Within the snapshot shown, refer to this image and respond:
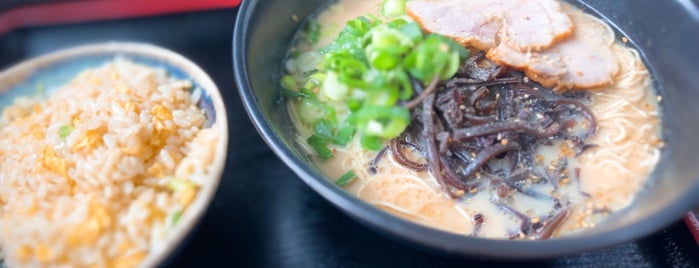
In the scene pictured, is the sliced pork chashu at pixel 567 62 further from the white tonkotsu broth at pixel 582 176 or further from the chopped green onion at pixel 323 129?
the chopped green onion at pixel 323 129

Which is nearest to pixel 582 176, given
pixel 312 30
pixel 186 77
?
pixel 312 30

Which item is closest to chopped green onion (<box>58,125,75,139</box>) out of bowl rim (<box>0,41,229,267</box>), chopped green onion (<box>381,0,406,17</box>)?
bowl rim (<box>0,41,229,267</box>)

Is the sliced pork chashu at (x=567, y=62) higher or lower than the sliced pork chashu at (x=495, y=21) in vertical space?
lower

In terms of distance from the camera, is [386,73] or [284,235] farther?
[284,235]

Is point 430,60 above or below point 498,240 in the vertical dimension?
above

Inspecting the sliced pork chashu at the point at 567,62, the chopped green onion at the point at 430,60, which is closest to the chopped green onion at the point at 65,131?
the chopped green onion at the point at 430,60

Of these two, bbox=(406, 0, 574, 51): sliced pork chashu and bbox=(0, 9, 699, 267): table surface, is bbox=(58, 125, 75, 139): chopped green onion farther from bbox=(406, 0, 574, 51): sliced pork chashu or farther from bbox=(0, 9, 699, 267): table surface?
bbox=(406, 0, 574, 51): sliced pork chashu

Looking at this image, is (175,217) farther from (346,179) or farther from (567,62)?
(567,62)
